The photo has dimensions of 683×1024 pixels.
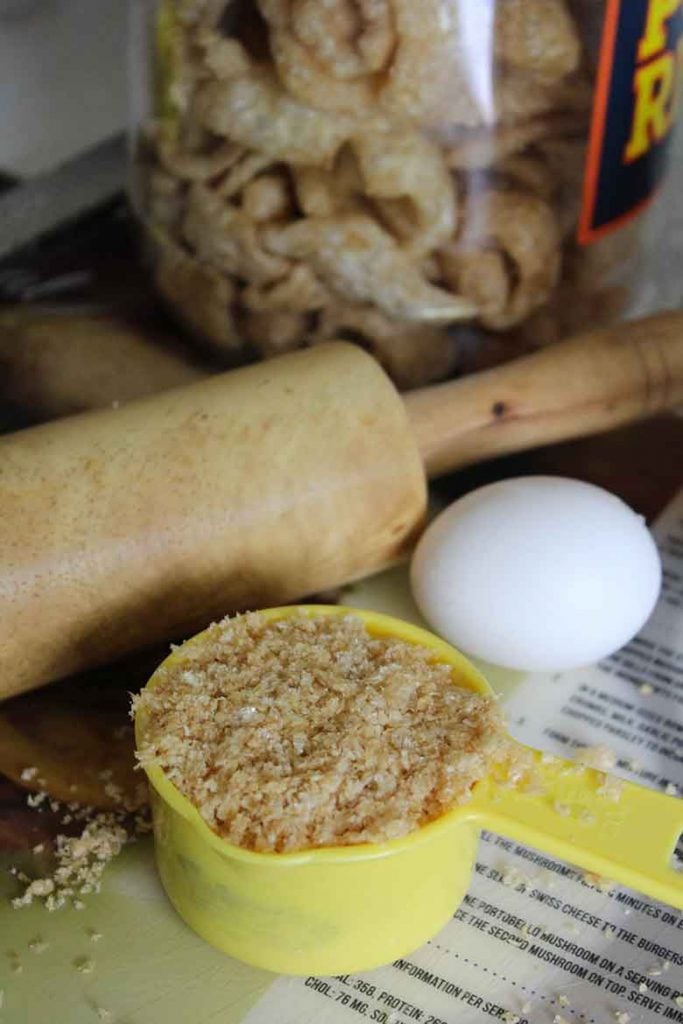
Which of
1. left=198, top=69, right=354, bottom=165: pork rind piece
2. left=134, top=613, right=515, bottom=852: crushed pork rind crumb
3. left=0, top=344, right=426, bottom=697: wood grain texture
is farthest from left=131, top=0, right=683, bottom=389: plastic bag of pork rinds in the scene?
left=134, top=613, right=515, bottom=852: crushed pork rind crumb

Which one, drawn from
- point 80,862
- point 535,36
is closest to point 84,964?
point 80,862

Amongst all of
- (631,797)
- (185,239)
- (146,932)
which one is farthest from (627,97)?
(146,932)

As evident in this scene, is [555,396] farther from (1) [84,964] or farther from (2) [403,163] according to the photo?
(1) [84,964]

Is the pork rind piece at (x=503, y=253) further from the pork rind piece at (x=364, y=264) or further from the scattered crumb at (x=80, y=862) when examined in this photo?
the scattered crumb at (x=80, y=862)

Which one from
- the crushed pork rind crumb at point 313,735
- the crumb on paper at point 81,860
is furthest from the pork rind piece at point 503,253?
the crumb on paper at point 81,860

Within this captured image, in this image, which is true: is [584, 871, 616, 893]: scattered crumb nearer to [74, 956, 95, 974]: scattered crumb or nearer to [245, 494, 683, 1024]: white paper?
[245, 494, 683, 1024]: white paper
